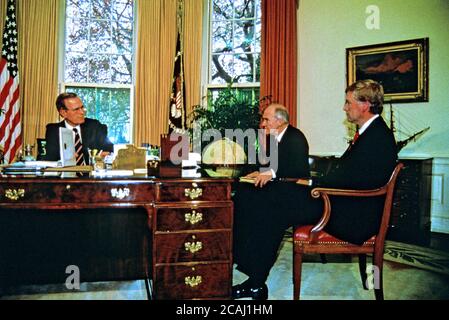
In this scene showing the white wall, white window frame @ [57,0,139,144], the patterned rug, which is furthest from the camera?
white window frame @ [57,0,139,144]

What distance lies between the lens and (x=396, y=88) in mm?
4980

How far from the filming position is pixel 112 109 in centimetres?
598

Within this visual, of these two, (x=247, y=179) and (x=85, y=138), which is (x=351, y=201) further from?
(x=85, y=138)

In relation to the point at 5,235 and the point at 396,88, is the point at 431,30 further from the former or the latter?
the point at 5,235

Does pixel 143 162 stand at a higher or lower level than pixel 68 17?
lower

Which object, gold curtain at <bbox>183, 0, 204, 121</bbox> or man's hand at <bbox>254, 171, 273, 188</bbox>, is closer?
man's hand at <bbox>254, 171, 273, 188</bbox>

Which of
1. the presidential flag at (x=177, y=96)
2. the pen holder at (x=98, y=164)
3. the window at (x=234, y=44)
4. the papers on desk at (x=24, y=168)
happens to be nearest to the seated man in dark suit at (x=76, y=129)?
the pen holder at (x=98, y=164)

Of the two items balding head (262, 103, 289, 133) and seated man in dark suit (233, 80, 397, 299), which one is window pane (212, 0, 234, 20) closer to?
balding head (262, 103, 289, 133)

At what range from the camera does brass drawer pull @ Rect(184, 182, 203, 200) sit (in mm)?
2307

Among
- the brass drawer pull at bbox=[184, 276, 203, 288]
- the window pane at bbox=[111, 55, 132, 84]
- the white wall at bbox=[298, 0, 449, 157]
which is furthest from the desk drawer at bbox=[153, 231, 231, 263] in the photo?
the window pane at bbox=[111, 55, 132, 84]

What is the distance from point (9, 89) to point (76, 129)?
2.68m

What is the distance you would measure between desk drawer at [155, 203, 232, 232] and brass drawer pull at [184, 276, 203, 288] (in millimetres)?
314

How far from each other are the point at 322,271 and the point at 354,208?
1.16 m
